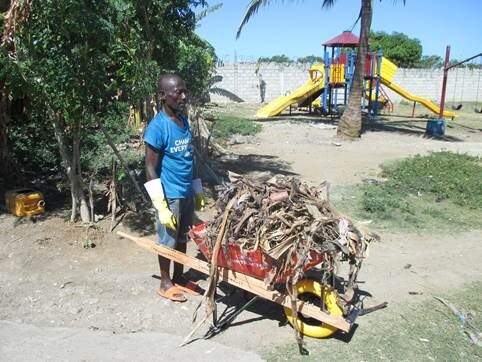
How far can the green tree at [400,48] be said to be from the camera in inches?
1847

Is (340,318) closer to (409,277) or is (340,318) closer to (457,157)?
(409,277)

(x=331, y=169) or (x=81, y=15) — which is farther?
(x=331, y=169)

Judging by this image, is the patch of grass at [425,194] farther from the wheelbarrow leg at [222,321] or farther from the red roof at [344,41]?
the red roof at [344,41]

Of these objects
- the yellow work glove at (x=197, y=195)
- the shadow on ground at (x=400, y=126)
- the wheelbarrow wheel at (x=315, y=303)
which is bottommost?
the shadow on ground at (x=400, y=126)

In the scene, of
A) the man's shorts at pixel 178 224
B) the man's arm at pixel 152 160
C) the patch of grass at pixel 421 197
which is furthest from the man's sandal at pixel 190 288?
the patch of grass at pixel 421 197

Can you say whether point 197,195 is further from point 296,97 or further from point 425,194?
point 296,97

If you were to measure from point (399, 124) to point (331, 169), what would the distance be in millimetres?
10137

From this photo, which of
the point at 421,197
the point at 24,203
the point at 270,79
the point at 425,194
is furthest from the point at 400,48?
the point at 24,203

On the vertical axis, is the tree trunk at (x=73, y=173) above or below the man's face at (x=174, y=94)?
below

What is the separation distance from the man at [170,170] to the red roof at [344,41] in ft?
58.4

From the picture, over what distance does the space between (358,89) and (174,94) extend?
1042 centimetres

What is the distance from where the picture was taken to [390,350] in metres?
3.45

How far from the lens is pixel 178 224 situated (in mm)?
4164

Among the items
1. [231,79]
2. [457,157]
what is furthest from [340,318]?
[231,79]
